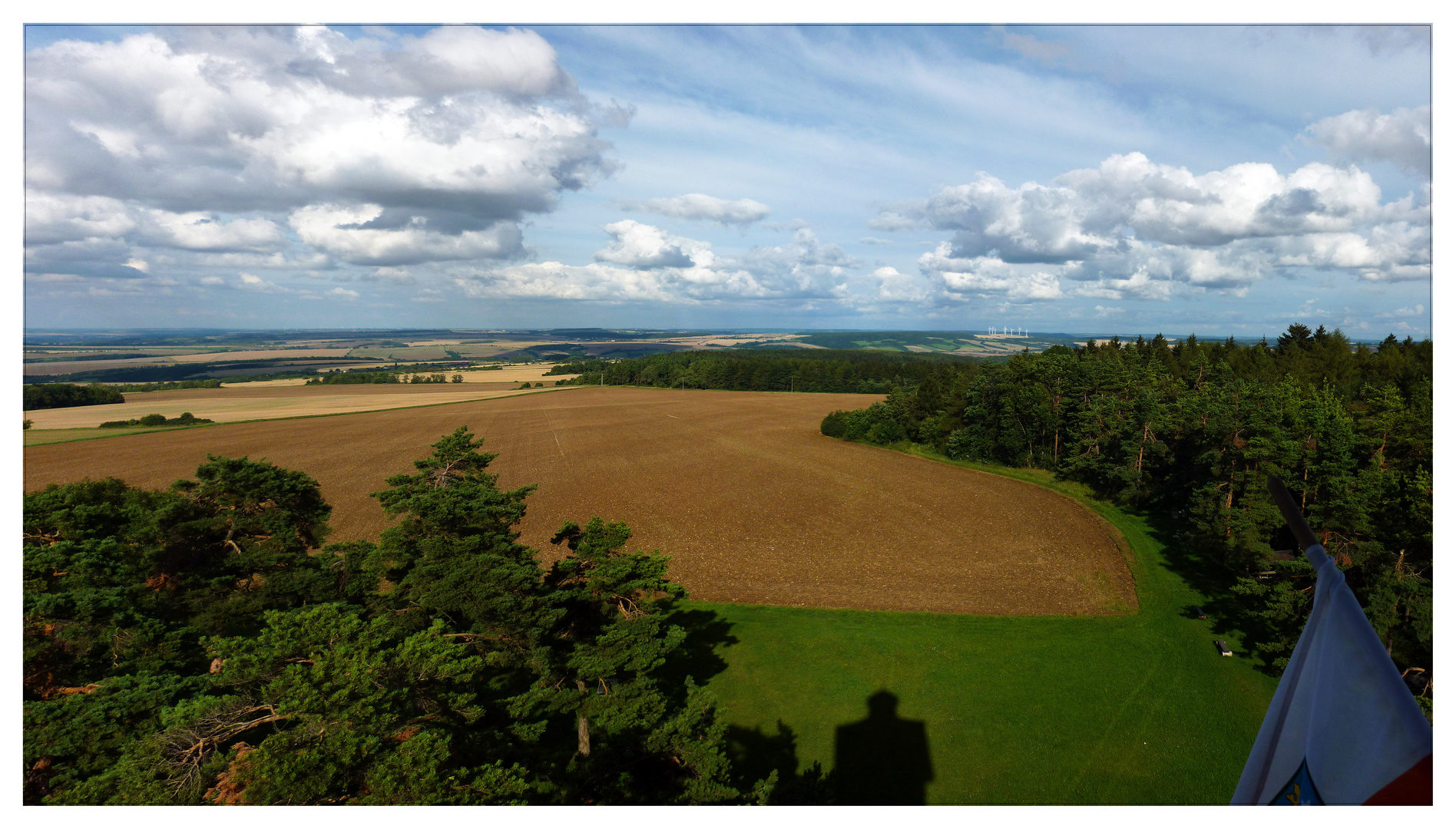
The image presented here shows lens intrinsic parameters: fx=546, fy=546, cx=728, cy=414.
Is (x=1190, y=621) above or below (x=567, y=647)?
below

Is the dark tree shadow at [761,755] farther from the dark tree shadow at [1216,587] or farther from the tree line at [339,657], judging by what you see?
the dark tree shadow at [1216,587]

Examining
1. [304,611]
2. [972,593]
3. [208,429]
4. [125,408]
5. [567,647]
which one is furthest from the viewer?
[208,429]

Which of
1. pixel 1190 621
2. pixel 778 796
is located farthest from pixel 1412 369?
pixel 778 796

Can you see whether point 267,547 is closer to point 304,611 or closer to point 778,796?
point 304,611

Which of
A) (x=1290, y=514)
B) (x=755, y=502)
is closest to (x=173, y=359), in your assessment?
(x=755, y=502)

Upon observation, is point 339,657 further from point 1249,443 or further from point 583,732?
point 1249,443

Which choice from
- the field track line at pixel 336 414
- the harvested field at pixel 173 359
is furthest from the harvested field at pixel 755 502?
the harvested field at pixel 173 359
